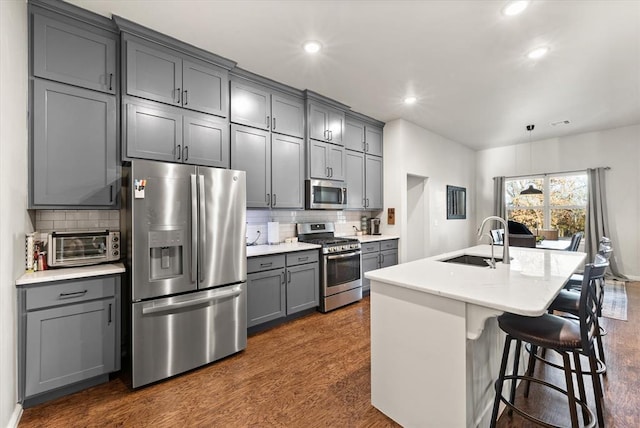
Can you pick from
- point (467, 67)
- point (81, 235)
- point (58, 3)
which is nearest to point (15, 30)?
point (58, 3)

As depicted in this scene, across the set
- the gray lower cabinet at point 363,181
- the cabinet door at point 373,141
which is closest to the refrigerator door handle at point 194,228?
the gray lower cabinet at point 363,181

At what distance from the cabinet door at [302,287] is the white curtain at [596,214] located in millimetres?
5533

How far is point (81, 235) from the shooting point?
2268mm

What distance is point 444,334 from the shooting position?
151 cm

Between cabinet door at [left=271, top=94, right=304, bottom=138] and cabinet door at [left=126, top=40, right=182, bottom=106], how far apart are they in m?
1.16

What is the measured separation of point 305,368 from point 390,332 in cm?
103

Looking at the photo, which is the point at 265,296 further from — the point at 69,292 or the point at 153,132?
the point at 153,132

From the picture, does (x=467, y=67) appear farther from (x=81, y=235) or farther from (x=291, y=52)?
(x=81, y=235)

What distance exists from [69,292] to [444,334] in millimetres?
2494

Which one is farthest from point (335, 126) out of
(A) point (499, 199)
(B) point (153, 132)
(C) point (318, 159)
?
(A) point (499, 199)

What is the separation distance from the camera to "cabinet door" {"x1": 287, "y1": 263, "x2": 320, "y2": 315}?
3367 mm

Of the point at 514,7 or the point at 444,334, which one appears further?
the point at 514,7

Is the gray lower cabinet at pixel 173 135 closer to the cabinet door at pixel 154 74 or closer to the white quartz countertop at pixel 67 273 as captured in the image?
the cabinet door at pixel 154 74

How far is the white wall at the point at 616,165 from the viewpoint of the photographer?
209 inches
